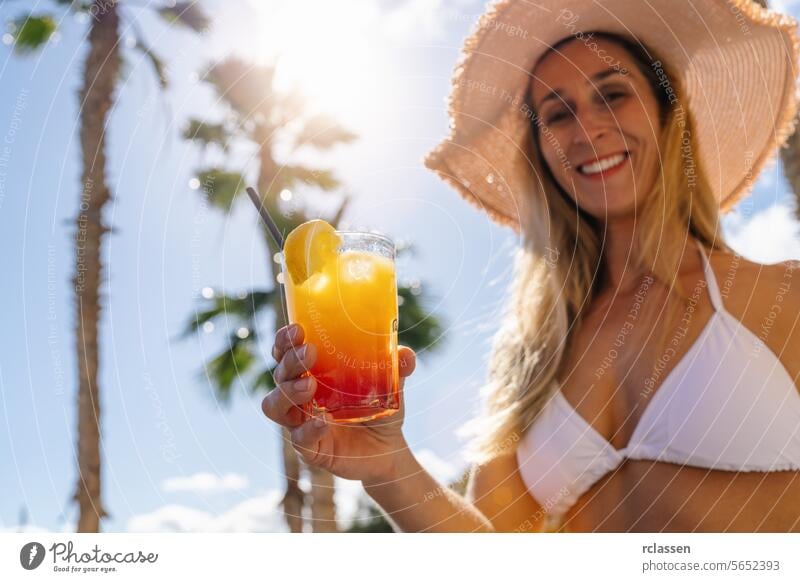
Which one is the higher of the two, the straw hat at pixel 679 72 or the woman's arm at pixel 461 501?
the straw hat at pixel 679 72

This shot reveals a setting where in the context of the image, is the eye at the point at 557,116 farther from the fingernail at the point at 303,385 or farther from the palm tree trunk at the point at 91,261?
the palm tree trunk at the point at 91,261

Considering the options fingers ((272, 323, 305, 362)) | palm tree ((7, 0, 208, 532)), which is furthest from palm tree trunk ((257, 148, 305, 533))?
fingers ((272, 323, 305, 362))

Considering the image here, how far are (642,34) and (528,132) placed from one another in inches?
13.3

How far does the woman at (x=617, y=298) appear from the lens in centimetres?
141

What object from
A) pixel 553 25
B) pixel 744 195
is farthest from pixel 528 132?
pixel 744 195

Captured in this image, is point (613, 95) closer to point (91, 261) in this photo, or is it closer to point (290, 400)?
point (290, 400)

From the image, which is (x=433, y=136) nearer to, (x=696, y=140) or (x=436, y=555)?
(x=696, y=140)

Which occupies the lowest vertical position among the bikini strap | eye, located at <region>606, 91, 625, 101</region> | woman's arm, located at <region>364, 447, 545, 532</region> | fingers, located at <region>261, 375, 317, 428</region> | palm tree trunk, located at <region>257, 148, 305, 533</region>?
palm tree trunk, located at <region>257, 148, 305, 533</region>

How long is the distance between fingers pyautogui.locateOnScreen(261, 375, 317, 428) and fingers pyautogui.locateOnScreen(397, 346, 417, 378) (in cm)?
21

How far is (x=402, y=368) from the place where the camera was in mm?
1419

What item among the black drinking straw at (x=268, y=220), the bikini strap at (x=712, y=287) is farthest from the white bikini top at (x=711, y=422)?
the black drinking straw at (x=268, y=220)

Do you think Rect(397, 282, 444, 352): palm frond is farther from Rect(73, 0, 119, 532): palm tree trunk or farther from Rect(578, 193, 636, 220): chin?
Rect(578, 193, 636, 220): chin

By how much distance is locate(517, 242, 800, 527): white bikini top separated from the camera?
139cm

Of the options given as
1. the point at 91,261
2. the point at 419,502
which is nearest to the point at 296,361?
the point at 419,502
